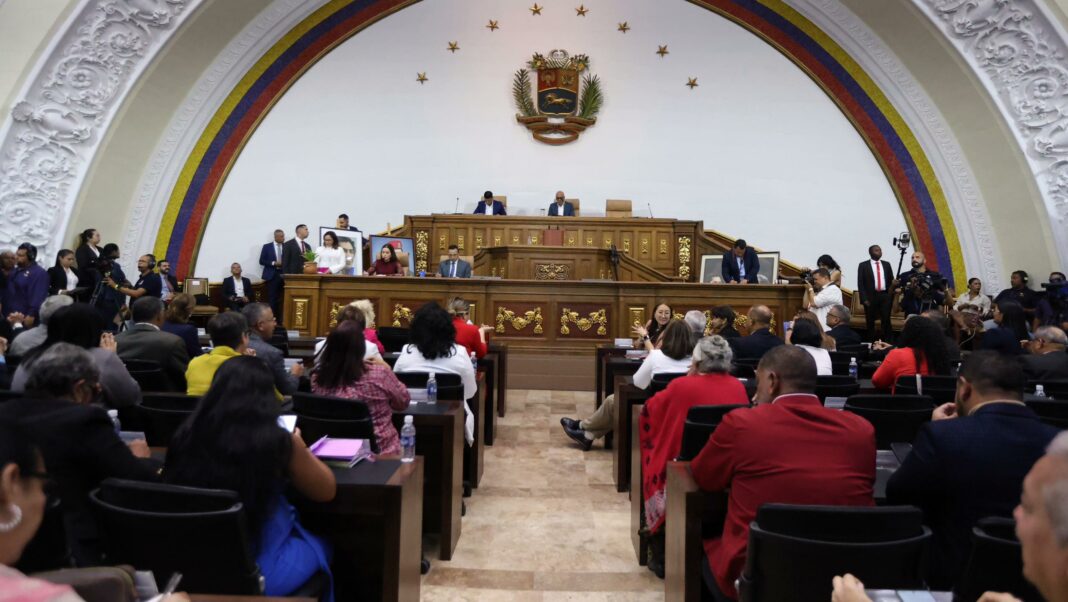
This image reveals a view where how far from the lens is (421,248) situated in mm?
11008

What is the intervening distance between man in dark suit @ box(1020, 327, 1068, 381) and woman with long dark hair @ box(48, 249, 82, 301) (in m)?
8.65

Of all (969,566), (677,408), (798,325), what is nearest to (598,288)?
(798,325)

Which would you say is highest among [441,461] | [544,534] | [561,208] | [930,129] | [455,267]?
[930,129]

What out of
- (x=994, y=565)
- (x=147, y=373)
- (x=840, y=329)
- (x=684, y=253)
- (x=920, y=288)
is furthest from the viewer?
(x=684, y=253)

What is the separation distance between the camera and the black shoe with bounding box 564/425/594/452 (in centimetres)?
516

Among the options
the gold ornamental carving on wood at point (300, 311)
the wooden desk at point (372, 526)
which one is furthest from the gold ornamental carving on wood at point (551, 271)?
the wooden desk at point (372, 526)

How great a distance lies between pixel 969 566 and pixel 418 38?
11.6 metres

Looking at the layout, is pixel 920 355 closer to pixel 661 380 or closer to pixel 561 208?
pixel 661 380

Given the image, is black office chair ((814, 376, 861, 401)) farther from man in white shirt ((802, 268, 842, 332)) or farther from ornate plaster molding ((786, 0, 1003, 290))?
ornate plaster molding ((786, 0, 1003, 290))

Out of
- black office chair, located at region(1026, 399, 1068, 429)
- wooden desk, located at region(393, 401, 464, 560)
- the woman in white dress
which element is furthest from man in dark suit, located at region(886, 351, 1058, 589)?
the woman in white dress

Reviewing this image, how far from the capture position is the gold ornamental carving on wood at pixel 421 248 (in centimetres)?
1098

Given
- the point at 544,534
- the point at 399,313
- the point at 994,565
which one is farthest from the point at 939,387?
the point at 399,313

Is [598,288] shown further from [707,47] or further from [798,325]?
[707,47]

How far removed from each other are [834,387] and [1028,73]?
750 centimetres
